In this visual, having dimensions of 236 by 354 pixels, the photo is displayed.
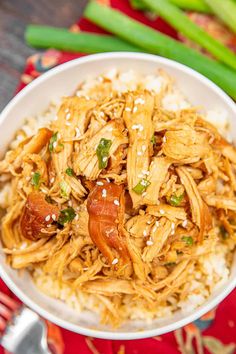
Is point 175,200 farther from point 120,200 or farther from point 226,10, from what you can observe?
point 226,10

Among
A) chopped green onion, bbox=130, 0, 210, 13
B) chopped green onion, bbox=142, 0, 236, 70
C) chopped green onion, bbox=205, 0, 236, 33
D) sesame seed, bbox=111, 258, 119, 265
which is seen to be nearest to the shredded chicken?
sesame seed, bbox=111, 258, 119, 265

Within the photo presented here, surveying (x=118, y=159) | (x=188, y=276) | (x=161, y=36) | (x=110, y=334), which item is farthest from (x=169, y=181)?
(x=161, y=36)

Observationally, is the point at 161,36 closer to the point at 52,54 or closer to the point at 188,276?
the point at 52,54

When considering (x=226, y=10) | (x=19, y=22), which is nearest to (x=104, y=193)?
(x=226, y=10)

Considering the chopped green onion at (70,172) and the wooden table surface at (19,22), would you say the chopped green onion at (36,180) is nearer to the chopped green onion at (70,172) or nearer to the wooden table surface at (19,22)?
the chopped green onion at (70,172)

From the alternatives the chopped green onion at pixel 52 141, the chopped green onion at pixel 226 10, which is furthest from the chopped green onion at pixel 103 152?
the chopped green onion at pixel 226 10

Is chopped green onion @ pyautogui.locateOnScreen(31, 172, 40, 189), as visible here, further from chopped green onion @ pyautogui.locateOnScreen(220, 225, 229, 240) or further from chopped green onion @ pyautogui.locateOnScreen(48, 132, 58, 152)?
chopped green onion @ pyautogui.locateOnScreen(220, 225, 229, 240)

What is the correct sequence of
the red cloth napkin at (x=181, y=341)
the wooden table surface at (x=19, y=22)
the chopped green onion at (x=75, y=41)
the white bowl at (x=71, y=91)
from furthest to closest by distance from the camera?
1. the wooden table surface at (x=19, y=22)
2. the chopped green onion at (x=75, y=41)
3. the red cloth napkin at (x=181, y=341)
4. the white bowl at (x=71, y=91)
